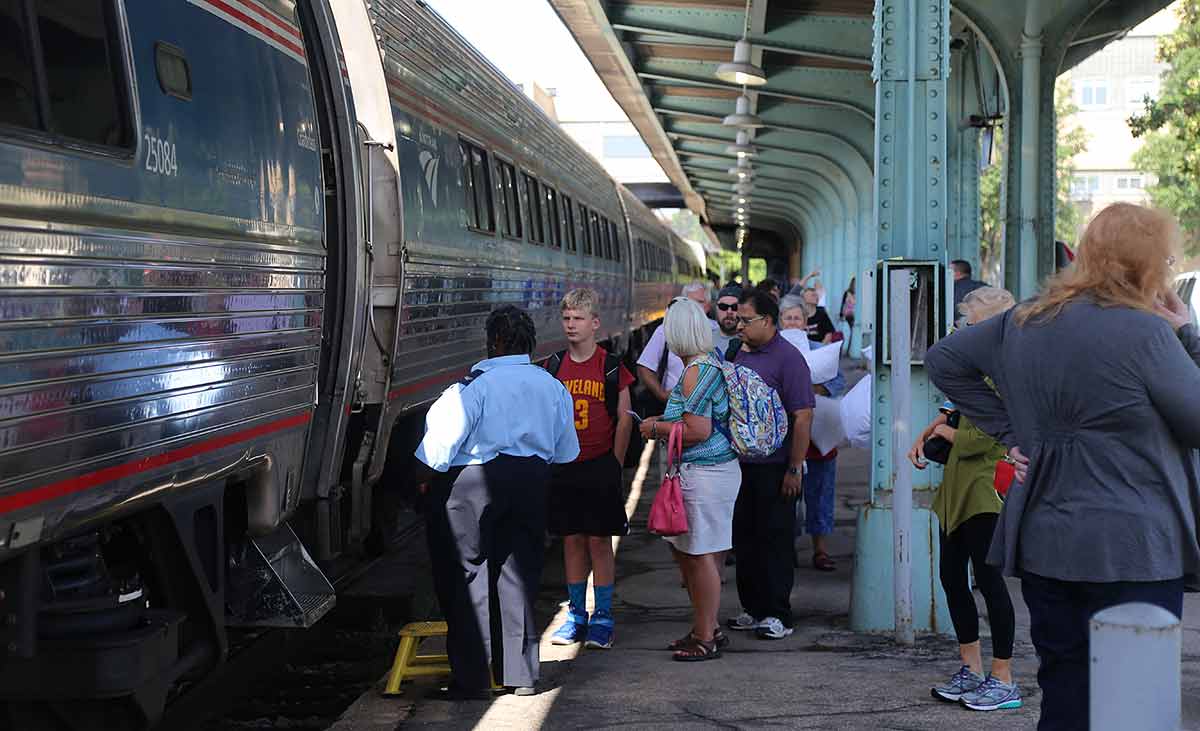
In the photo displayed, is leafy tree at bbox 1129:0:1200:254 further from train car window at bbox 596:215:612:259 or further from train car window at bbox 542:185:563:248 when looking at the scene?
train car window at bbox 542:185:563:248

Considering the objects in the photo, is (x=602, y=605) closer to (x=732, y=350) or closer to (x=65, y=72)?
(x=732, y=350)

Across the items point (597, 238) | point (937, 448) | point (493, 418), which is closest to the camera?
point (937, 448)

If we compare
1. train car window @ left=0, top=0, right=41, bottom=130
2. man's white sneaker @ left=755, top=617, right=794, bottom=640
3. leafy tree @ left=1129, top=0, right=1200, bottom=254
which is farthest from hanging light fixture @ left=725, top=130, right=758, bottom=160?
train car window @ left=0, top=0, right=41, bottom=130

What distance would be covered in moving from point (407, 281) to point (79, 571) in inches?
128

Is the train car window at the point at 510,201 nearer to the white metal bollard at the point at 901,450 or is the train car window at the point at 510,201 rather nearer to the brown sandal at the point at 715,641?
the white metal bollard at the point at 901,450

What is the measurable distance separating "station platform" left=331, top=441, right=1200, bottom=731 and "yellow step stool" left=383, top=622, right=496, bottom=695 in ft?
0.22

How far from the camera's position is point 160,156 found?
4535 mm

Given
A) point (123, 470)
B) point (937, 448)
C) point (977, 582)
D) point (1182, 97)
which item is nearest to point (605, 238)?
point (977, 582)

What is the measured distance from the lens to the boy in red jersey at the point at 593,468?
7.28 metres

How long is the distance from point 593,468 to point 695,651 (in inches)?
37.4

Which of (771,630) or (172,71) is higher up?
(172,71)

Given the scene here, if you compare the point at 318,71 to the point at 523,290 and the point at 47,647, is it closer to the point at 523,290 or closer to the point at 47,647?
the point at 47,647

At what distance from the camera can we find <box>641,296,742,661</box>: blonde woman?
6.99 meters

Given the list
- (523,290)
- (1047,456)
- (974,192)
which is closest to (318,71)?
(1047,456)
